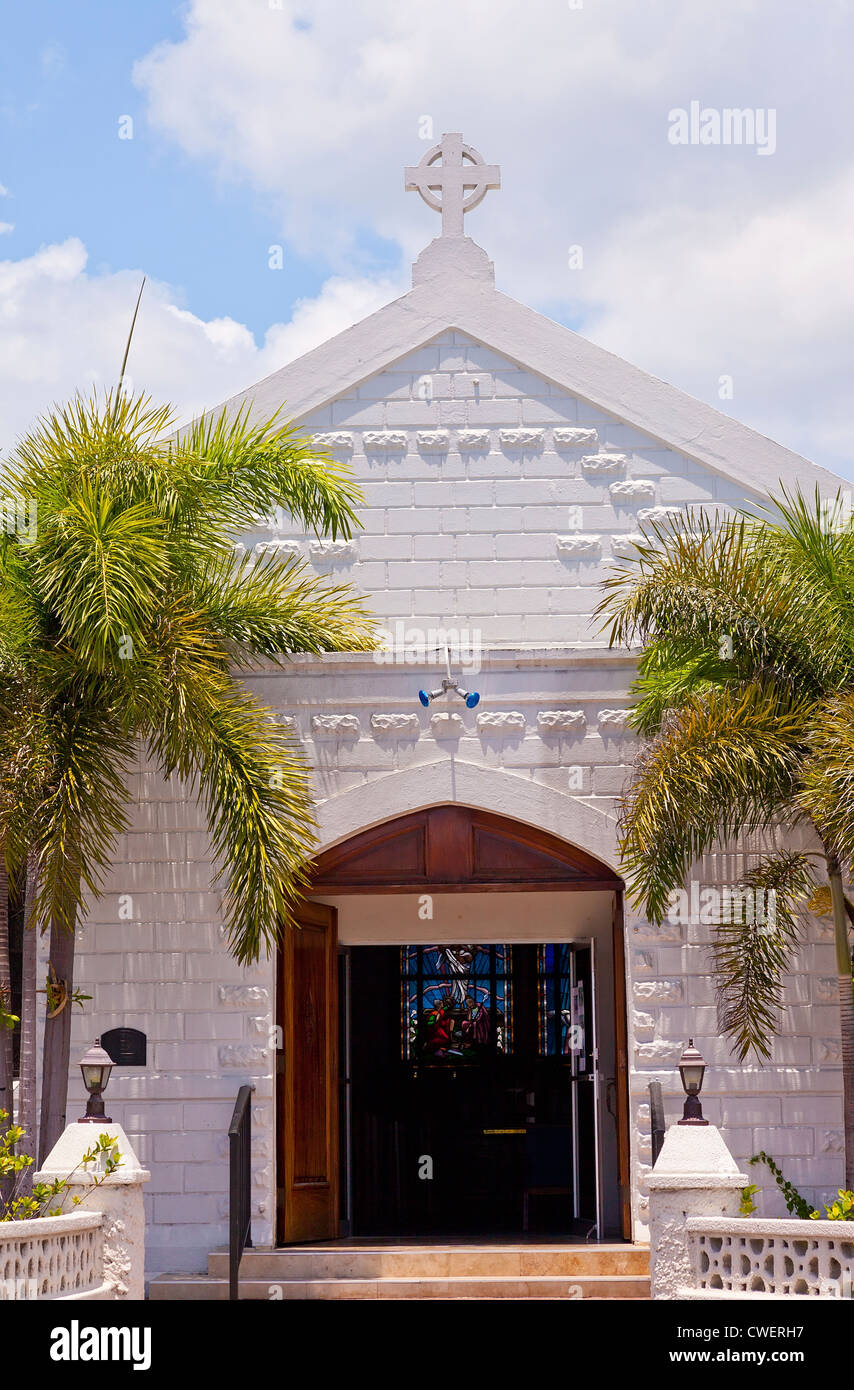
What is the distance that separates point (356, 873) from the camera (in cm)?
1130

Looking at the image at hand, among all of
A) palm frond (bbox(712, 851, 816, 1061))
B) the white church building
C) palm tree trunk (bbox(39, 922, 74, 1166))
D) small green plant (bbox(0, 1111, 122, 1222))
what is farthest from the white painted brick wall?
small green plant (bbox(0, 1111, 122, 1222))

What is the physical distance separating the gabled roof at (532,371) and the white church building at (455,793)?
2cm

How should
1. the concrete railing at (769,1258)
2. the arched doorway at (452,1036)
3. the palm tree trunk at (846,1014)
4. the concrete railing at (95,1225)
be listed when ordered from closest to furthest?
the concrete railing at (769,1258) → the concrete railing at (95,1225) → the palm tree trunk at (846,1014) → the arched doorway at (452,1036)

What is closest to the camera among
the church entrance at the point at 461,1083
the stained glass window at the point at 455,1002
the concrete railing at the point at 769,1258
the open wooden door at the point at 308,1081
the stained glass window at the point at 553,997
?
the concrete railing at the point at 769,1258

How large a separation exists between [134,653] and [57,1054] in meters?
2.51

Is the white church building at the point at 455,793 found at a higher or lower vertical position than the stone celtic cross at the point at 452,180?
lower

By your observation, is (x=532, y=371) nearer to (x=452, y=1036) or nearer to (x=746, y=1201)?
(x=746, y=1201)

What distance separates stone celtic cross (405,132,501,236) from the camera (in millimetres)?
12242

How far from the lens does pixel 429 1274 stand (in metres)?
10.1

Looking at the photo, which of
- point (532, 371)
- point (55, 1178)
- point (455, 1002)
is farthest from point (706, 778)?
point (455, 1002)

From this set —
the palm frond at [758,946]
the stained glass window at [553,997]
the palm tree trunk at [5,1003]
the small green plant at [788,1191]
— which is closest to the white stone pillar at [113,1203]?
the palm tree trunk at [5,1003]

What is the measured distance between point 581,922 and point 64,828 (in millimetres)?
5706

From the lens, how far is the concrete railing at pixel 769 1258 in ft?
24.9

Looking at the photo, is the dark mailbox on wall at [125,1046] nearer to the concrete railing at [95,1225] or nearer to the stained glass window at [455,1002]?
the concrete railing at [95,1225]
